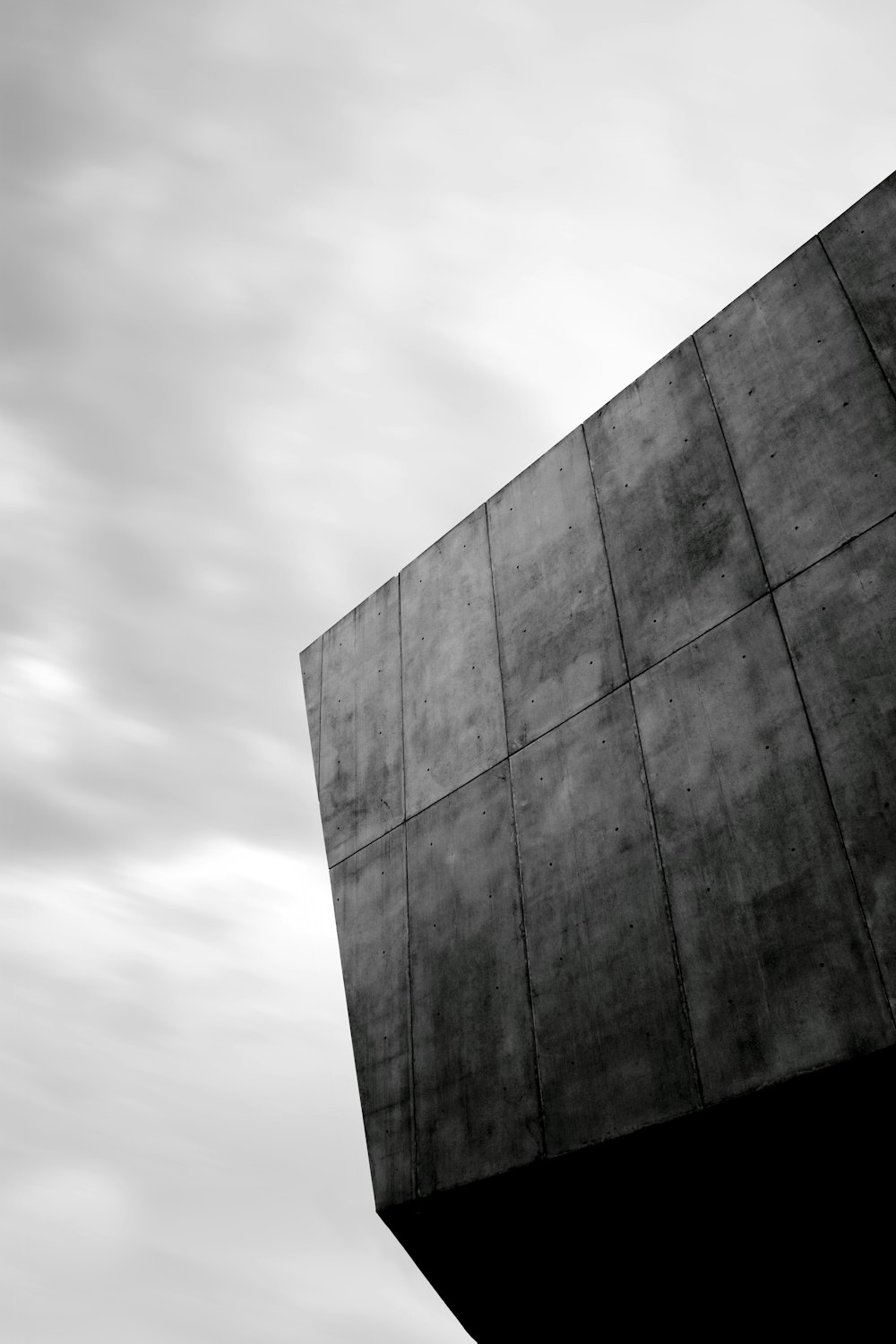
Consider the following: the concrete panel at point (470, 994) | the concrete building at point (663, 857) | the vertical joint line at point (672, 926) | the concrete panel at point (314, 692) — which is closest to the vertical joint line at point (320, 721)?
the concrete panel at point (314, 692)

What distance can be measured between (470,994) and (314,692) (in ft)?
16.6

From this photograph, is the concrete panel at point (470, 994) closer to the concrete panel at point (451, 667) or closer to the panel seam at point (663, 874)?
the concrete panel at point (451, 667)

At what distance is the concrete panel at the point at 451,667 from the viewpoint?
11.2 meters

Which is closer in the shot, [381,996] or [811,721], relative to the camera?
[811,721]

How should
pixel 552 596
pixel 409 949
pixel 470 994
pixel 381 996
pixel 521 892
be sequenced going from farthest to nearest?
pixel 381 996 → pixel 409 949 → pixel 552 596 → pixel 470 994 → pixel 521 892

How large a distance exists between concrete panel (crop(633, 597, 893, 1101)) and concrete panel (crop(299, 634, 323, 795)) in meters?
5.28

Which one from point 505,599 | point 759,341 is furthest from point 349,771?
point 759,341

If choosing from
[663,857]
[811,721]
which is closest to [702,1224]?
[663,857]

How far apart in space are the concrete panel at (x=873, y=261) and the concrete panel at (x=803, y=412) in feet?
0.28

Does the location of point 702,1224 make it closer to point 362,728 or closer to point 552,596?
point 552,596

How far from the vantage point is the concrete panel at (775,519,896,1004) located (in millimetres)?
7363

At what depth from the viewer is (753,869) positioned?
8133mm

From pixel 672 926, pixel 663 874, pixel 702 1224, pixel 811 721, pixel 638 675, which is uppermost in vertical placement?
pixel 638 675

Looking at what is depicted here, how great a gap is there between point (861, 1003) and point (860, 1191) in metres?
1.71
